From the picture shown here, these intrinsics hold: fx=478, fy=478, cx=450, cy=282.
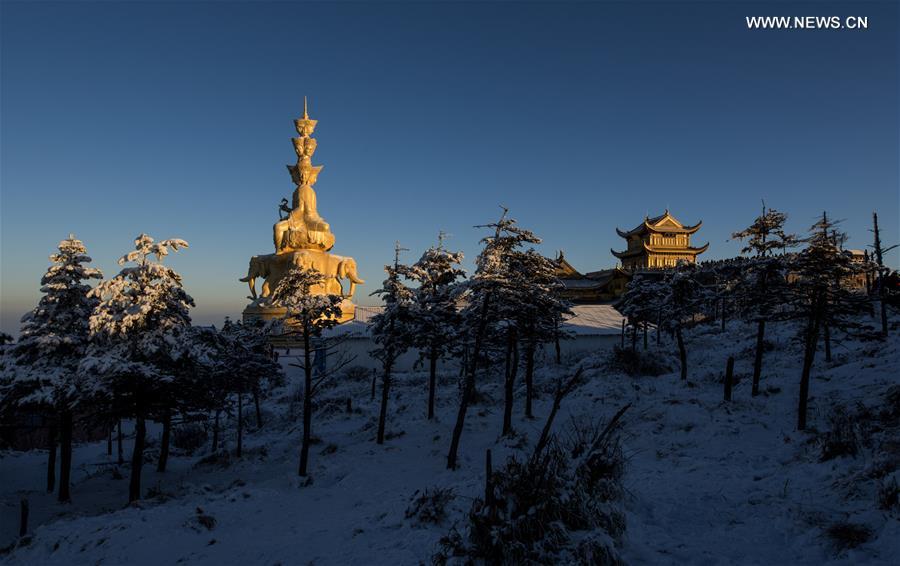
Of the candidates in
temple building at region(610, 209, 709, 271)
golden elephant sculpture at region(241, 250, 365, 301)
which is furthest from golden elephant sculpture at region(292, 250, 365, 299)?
temple building at region(610, 209, 709, 271)

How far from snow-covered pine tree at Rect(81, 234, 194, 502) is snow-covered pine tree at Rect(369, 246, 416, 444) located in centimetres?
844

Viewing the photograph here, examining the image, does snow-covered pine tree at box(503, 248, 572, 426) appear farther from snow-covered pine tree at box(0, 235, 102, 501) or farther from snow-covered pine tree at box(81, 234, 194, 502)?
snow-covered pine tree at box(0, 235, 102, 501)

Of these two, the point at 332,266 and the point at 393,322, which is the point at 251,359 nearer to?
the point at 393,322

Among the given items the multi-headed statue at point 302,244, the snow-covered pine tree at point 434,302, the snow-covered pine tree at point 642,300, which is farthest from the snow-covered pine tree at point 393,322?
the multi-headed statue at point 302,244

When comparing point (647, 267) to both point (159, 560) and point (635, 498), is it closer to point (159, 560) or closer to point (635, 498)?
point (635, 498)

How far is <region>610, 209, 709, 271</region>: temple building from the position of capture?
69312mm

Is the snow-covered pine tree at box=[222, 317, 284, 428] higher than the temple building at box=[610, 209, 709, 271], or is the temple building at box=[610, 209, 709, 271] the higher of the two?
the temple building at box=[610, 209, 709, 271]

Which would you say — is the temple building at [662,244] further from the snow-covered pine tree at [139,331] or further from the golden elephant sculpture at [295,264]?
the snow-covered pine tree at [139,331]

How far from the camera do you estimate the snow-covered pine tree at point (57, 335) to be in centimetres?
1707

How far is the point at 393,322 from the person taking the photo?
2234 cm

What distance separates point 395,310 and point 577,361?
21.2 m

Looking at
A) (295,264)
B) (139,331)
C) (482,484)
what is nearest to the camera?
(482,484)

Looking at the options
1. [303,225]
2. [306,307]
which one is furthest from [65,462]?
[303,225]

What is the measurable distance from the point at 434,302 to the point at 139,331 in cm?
1218
